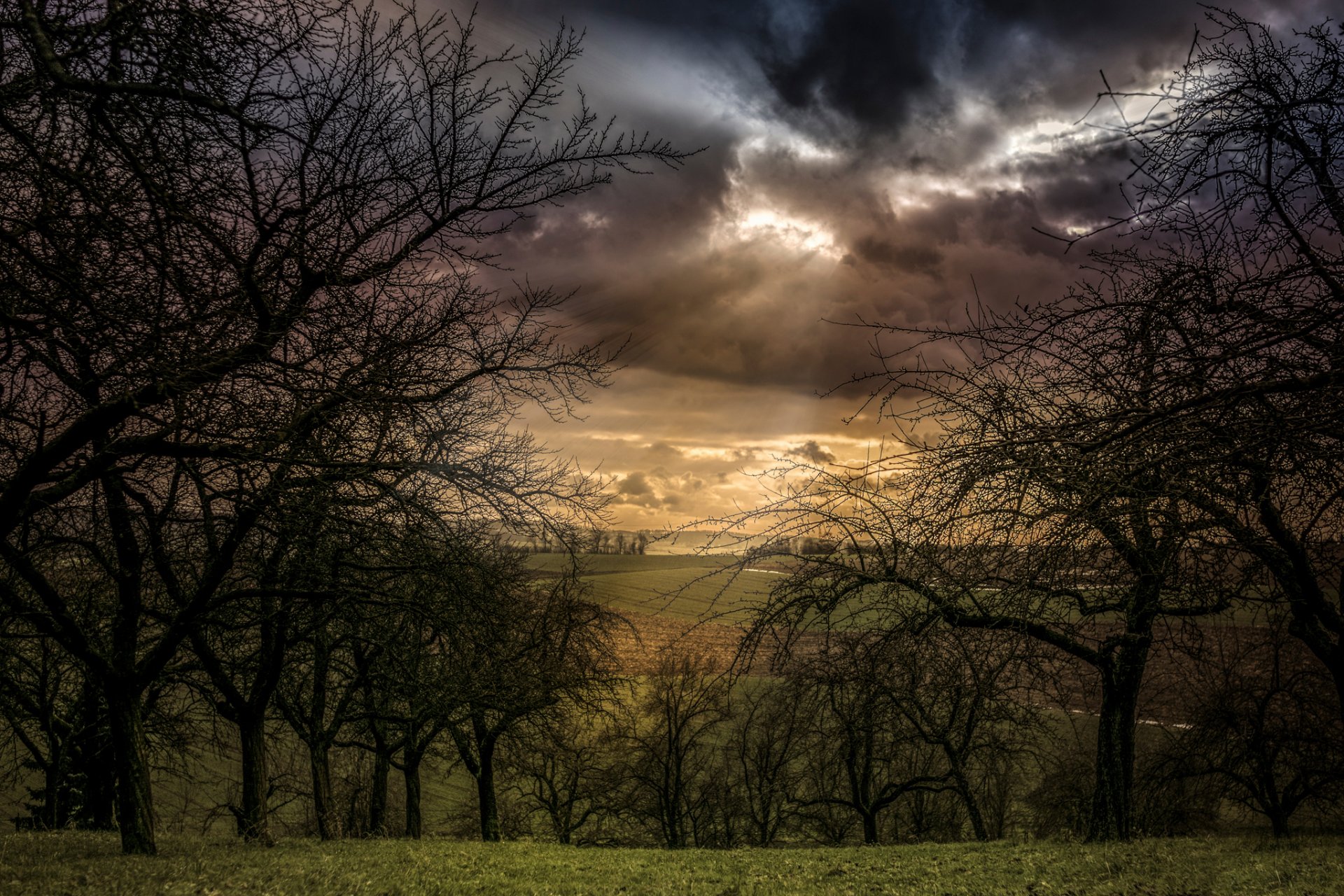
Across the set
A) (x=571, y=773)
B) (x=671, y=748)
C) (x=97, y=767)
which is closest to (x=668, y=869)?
(x=97, y=767)

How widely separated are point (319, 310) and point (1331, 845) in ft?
52.2

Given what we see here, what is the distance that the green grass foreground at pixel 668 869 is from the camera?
7.28m

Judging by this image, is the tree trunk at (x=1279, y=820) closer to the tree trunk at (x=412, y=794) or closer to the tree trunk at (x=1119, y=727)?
the tree trunk at (x=1119, y=727)

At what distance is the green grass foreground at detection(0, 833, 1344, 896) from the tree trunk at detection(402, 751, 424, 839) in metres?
6.28

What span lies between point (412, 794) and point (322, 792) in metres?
5.09

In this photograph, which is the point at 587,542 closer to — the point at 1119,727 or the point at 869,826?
the point at 1119,727

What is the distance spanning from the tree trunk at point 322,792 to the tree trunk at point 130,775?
6.43m

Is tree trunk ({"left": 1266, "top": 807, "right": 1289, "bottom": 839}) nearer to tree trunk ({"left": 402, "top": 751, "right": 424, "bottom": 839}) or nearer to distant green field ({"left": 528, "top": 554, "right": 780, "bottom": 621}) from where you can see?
distant green field ({"left": 528, "top": 554, "right": 780, "bottom": 621})

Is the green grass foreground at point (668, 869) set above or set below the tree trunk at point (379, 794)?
above

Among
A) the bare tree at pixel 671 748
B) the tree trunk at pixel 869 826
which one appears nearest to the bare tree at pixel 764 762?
the bare tree at pixel 671 748

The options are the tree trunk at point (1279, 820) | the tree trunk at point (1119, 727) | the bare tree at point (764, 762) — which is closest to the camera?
the tree trunk at point (1119, 727)

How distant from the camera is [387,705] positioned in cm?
1691

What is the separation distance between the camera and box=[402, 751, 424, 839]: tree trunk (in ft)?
63.1

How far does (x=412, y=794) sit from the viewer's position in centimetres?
1988
